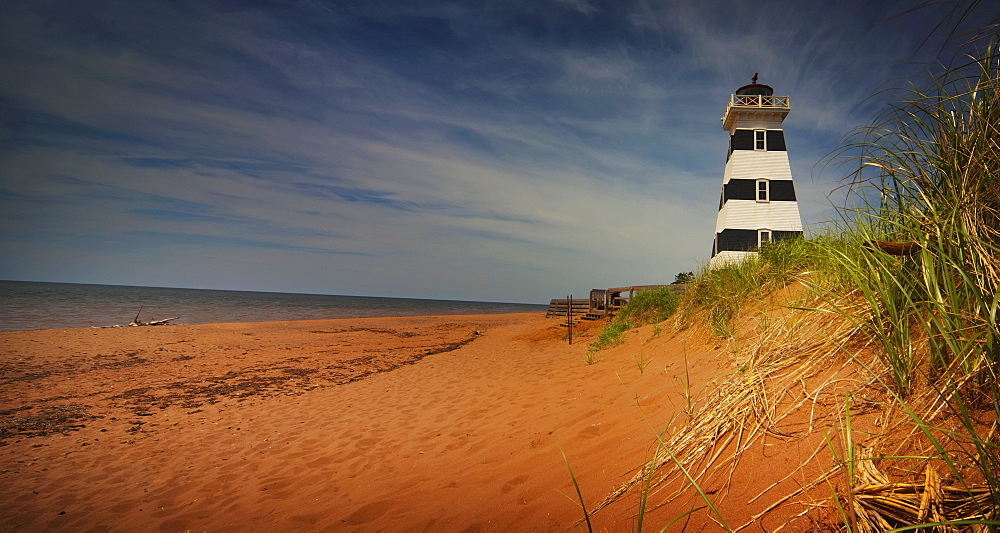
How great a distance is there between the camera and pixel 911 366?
74.2 inches

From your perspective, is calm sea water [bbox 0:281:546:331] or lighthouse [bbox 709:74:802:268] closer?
lighthouse [bbox 709:74:802:268]

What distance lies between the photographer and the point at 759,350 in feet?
9.65

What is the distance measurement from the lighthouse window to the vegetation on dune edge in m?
19.9

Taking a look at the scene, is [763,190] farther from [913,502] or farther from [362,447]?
[913,502]

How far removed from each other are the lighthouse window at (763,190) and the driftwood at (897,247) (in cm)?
2070

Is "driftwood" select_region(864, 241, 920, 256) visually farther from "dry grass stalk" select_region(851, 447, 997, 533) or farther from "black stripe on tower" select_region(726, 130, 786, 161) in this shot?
→ "black stripe on tower" select_region(726, 130, 786, 161)

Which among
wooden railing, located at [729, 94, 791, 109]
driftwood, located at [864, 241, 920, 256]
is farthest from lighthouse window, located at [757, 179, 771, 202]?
driftwood, located at [864, 241, 920, 256]

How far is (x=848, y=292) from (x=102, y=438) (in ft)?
29.2

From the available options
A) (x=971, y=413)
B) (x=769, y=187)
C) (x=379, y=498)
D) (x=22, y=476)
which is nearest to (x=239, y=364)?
(x=22, y=476)

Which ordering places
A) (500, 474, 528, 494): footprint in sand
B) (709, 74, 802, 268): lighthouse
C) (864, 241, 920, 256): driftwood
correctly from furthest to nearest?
(709, 74, 802, 268): lighthouse, (500, 474, 528, 494): footprint in sand, (864, 241, 920, 256): driftwood

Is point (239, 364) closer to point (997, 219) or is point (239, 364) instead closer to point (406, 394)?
point (406, 394)

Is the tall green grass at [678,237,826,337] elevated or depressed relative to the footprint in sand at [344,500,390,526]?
elevated

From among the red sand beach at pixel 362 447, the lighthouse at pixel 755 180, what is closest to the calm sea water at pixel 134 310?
the red sand beach at pixel 362 447

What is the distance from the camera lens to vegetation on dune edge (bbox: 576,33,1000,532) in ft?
4.66
